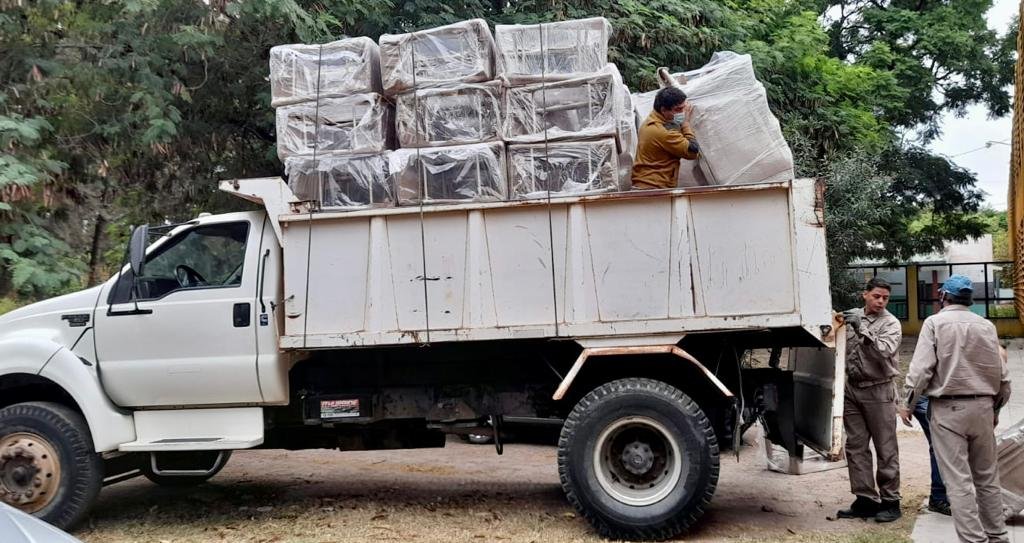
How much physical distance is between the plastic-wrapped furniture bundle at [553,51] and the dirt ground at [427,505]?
3076 millimetres

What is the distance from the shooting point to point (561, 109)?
633cm

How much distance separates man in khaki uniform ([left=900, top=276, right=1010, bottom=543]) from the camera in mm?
5473

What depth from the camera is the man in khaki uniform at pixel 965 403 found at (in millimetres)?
5473

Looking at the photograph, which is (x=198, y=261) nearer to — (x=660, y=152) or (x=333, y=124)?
(x=333, y=124)

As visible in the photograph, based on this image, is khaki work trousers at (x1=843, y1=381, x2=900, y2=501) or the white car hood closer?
khaki work trousers at (x1=843, y1=381, x2=900, y2=501)

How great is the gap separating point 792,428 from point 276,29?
20.8 ft

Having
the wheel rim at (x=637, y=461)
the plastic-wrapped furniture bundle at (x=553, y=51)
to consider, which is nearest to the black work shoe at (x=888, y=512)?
the wheel rim at (x=637, y=461)

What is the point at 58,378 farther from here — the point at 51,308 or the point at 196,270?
the point at 196,270

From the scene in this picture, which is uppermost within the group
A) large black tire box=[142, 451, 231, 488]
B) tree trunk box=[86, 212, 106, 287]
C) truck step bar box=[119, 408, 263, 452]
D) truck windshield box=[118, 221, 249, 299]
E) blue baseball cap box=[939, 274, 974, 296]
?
tree trunk box=[86, 212, 106, 287]

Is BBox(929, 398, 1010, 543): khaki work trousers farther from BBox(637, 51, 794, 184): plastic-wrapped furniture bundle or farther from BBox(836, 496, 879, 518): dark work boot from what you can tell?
BBox(637, 51, 794, 184): plastic-wrapped furniture bundle

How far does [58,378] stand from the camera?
6527mm

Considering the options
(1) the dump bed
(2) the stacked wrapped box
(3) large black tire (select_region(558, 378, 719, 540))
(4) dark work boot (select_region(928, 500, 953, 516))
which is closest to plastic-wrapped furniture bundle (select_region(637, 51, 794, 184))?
(1) the dump bed

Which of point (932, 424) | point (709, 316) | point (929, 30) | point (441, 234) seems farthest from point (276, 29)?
point (929, 30)

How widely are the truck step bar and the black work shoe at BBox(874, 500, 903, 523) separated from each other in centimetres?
431
